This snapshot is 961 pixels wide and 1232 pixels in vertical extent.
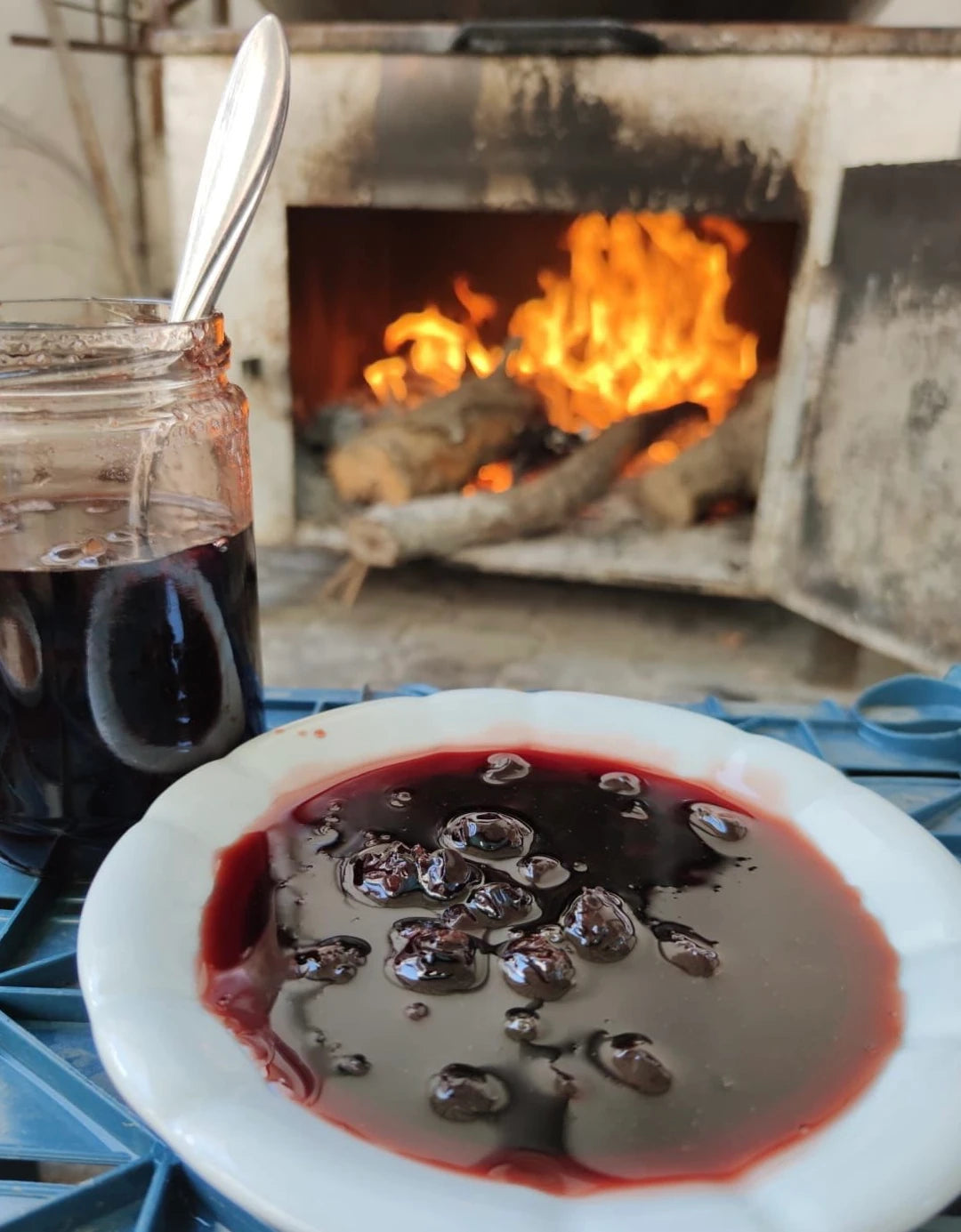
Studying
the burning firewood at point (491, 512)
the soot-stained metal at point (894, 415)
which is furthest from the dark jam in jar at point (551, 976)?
the burning firewood at point (491, 512)

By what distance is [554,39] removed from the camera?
59.6 inches

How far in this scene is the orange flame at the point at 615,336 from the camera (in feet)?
6.66

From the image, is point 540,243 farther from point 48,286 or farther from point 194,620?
point 194,620

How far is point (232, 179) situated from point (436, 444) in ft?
4.55

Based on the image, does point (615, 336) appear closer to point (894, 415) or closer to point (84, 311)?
point (894, 415)

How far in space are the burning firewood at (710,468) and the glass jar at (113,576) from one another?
1.41 m

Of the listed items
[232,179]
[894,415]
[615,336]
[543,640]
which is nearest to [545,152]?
[615,336]

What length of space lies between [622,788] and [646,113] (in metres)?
1.31

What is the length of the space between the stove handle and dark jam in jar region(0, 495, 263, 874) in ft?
4.10

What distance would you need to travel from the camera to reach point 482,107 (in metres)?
1.59

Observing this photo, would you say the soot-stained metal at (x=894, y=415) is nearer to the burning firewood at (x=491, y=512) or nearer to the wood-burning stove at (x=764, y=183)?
the wood-burning stove at (x=764, y=183)

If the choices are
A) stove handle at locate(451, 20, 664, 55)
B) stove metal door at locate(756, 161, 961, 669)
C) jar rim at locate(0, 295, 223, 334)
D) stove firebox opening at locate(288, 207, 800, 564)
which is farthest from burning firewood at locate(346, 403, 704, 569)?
jar rim at locate(0, 295, 223, 334)

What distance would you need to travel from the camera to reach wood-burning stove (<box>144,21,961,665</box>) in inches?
56.3

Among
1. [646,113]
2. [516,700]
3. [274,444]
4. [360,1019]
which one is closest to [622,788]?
[516,700]
